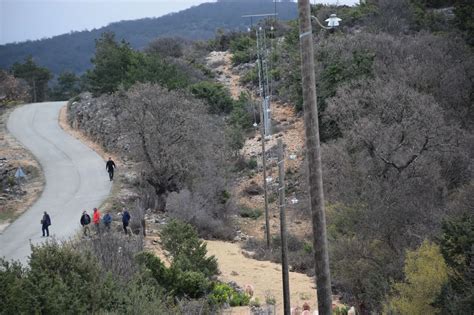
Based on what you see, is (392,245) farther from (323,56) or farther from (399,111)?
(323,56)

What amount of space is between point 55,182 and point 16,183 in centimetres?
188

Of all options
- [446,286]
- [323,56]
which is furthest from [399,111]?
[323,56]

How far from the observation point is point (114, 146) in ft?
116

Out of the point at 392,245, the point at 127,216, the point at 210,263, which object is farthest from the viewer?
the point at 127,216

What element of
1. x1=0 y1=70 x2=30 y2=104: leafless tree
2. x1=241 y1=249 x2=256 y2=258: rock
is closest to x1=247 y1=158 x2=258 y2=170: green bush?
x1=241 y1=249 x2=256 y2=258: rock

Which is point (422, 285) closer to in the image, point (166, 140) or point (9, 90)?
point (166, 140)

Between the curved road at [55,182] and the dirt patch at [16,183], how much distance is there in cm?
39

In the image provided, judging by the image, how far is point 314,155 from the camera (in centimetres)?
855

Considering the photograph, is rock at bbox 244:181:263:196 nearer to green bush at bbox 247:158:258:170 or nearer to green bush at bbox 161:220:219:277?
green bush at bbox 247:158:258:170

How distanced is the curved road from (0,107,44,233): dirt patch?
392 mm

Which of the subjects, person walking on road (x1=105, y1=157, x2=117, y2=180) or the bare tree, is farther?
person walking on road (x1=105, y1=157, x2=117, y2=180)

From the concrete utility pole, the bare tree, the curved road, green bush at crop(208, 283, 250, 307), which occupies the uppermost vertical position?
the concrete utility pole

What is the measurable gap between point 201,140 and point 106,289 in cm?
1720

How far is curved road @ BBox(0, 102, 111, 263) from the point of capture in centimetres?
2198
